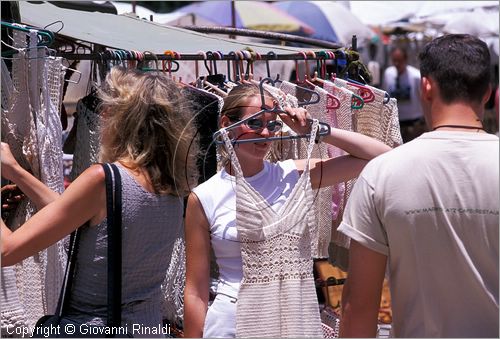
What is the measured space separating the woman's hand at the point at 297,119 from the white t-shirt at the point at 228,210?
0.62ft

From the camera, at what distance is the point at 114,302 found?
8.86 feet

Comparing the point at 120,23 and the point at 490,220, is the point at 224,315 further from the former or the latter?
the point at 120,23

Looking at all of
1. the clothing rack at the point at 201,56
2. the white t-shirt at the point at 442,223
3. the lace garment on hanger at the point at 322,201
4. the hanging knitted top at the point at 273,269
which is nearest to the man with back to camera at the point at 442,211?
the white t-shirt at the point at 442,223

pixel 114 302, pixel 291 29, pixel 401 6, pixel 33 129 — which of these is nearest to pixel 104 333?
pixel 114 302

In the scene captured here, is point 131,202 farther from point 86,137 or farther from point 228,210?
point 86,137

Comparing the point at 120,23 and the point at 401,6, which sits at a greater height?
the point at 120,23

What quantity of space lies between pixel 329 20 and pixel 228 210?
11.5m

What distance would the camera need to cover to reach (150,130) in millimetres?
2807

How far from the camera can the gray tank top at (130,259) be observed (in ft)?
8.91

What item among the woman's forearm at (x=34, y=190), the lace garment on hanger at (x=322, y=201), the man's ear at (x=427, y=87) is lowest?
the lace garment on hanger at (x=322, y=201)

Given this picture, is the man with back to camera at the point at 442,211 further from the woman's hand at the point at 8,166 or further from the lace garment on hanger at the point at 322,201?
the lace garment on hanger at the point at 322,201

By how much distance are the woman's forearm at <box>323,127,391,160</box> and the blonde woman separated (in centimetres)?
51

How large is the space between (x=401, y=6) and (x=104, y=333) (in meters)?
15.9

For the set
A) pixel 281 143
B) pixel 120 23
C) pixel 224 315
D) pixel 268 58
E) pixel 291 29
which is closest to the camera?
pixel 224 315
